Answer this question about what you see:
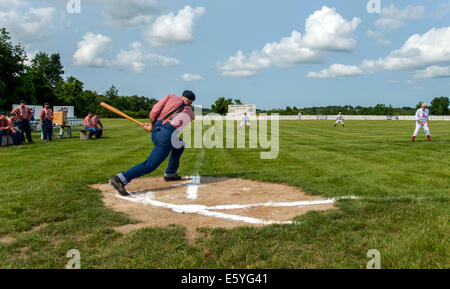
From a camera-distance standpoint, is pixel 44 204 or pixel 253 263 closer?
pixel 253 263

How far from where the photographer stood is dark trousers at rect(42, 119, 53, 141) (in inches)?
731

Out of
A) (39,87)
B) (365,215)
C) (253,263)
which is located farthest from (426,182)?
(39,87)

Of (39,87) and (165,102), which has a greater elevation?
(39,87)

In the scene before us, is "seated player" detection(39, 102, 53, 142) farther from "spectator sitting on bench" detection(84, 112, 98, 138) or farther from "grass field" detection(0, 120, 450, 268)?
"grass field" detection(0, 120, 450, 268)

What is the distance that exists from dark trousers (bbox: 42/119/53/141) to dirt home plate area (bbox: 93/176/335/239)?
13337 millimetres

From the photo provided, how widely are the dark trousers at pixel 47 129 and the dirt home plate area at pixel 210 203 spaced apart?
13.3 m

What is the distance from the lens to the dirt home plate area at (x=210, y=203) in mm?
4883

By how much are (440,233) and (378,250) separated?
1.01m

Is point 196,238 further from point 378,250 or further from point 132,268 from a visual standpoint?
point 378,250

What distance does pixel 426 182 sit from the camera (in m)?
7.37

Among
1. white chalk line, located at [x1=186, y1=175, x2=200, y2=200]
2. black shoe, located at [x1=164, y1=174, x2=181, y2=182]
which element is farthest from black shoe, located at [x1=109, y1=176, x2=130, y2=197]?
black shoe, located at [x1=164, y1=174, x2=181, y2=182]
